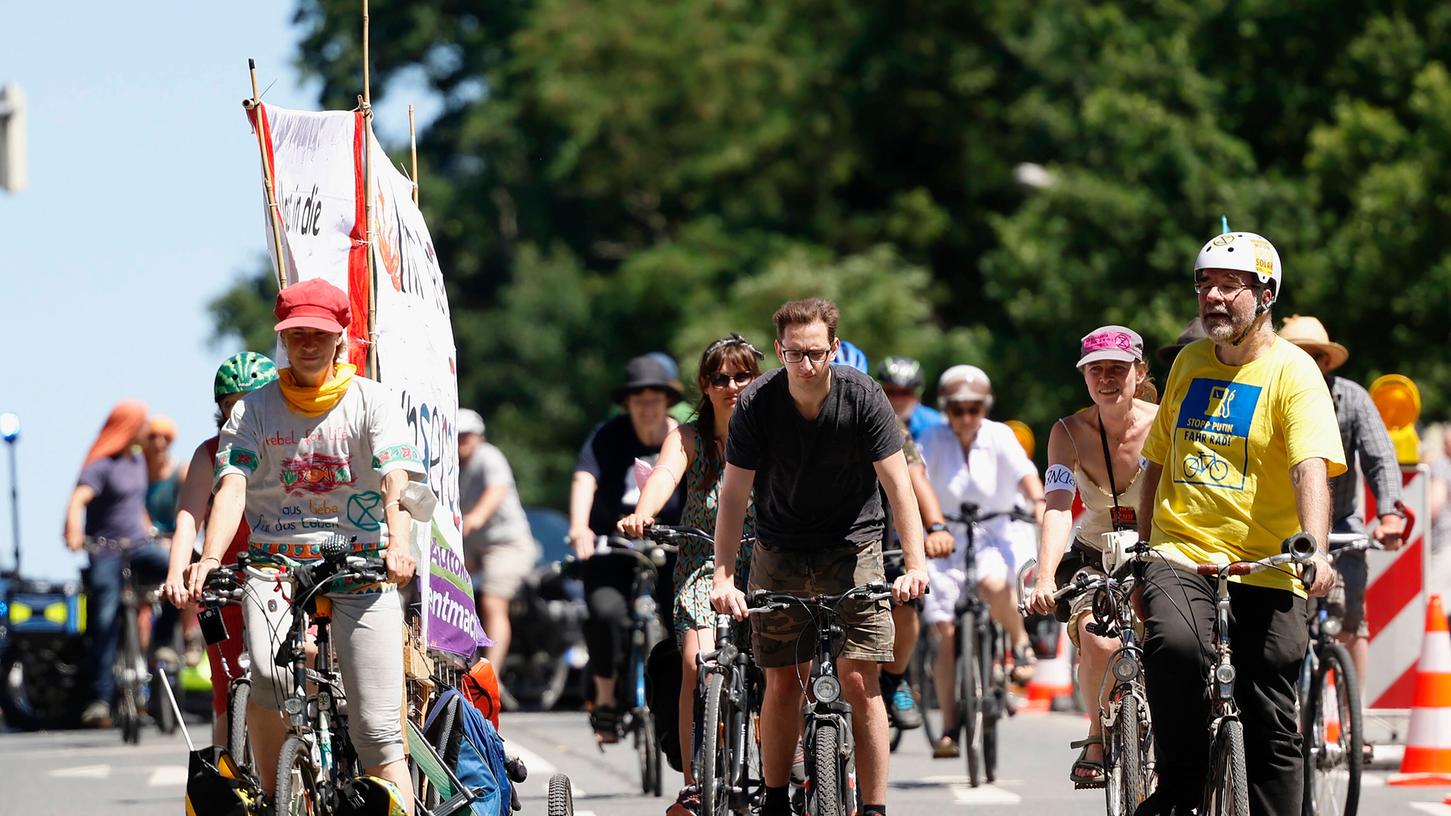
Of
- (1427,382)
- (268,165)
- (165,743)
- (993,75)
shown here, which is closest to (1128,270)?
(1427,382)

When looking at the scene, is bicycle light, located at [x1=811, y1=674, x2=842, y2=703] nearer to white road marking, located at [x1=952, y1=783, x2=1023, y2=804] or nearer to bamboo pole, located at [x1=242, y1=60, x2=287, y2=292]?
bamboo pole, located at [x1=242, y1=60, x2=287, y2=292]

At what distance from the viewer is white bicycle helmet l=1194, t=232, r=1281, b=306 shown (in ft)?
25.3

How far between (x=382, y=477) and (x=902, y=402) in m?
5.67

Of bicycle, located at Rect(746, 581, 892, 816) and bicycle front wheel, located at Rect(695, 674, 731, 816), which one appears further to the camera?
bicycle front wheel, located at Rect(695, 674, 731, 816)

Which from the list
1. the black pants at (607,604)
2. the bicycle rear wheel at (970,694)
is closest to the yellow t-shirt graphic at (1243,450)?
the bicycle rear wheel at (970,694)

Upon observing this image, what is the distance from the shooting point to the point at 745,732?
886cm

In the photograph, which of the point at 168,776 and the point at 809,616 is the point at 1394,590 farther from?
the point at 168,776

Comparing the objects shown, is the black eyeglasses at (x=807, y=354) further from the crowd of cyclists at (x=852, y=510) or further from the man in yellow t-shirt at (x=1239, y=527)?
the man in yellow t-shirt at (x=1239, y=527)

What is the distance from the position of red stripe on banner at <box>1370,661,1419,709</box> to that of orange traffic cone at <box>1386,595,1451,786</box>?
2.71 feet

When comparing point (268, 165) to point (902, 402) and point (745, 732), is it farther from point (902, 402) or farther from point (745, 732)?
point (902, 402)

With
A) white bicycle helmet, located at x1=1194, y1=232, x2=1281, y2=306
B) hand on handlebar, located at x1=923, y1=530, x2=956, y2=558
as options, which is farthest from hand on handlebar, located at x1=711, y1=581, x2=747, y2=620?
hand on handlebar, located at x1=923, y1=530, x2=956, y2=558

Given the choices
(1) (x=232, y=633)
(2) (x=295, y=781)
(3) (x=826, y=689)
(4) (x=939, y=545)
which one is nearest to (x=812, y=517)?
(3) (x=826, y=689)

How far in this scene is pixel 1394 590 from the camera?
42.9 ft

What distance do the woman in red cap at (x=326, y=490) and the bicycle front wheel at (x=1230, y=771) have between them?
2.43 metres
